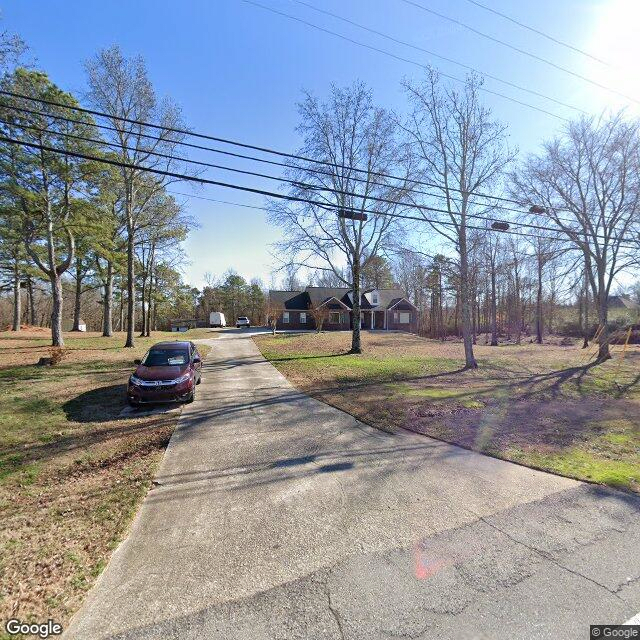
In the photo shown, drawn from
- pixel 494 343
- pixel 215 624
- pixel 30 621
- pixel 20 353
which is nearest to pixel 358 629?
pixel 215 624

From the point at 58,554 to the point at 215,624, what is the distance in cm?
194

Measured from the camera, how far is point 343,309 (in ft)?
142

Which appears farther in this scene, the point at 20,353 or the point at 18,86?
the point at 20,353

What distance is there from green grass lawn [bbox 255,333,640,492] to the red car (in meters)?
3.60

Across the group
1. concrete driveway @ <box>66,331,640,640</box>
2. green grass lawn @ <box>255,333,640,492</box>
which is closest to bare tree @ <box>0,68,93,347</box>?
green grass lawn @ <box>255,333,640,492</box>

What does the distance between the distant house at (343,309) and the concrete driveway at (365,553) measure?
36369 mm

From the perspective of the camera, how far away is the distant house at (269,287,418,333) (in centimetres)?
4309

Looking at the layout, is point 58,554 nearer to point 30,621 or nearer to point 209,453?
point 30,621

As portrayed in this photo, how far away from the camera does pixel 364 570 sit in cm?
308

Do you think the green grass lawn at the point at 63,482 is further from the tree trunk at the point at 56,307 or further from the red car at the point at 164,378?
the tree trunk at the point at 56,307

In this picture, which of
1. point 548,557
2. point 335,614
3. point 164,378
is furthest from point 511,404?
point 164,378

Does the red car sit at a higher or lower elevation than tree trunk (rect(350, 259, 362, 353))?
lower

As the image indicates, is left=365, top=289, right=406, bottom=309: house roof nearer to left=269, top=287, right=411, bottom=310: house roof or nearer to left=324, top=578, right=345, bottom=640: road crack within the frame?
left=269, top=287, right=411, bottom=310: house roof

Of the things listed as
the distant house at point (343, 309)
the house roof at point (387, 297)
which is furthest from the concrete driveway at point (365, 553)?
the house roof at point (387, 297)
